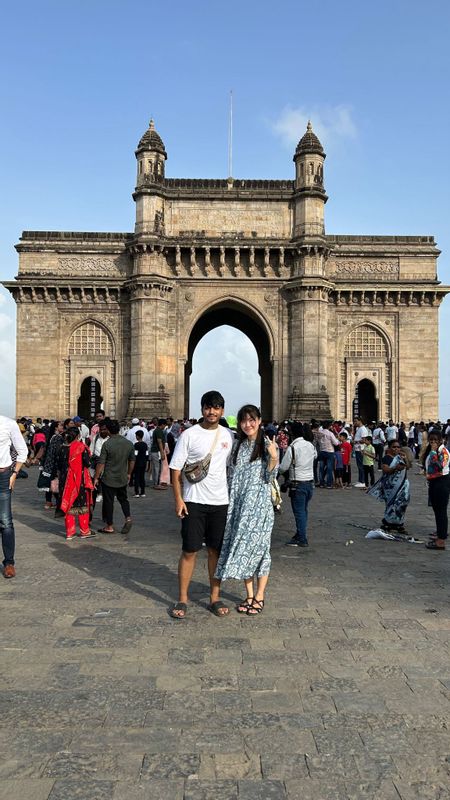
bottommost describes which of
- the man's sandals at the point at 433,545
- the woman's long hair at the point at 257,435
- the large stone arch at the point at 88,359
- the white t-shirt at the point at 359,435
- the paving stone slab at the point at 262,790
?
the man's sandals at the point at 433,545

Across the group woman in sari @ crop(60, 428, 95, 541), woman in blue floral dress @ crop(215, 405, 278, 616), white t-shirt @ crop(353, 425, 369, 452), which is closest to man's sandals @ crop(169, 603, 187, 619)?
woman in blue floral dress @ crop(215, 405, 278, 616)

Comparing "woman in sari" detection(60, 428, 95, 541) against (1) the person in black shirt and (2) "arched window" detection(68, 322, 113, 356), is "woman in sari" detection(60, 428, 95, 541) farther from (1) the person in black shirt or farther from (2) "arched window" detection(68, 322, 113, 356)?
(2) "arched window" detection(68, 322, 113, 356)

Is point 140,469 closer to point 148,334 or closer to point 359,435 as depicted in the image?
point 359,435

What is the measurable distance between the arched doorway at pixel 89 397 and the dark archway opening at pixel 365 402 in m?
13.2

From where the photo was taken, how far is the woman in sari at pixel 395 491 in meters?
10.0

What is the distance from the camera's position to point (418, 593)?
21.2 feet

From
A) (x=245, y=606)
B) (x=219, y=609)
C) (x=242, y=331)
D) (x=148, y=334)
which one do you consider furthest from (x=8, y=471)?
(x=242, y=331)

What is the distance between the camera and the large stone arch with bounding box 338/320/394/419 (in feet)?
102

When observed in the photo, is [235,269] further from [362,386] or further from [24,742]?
[24,742]

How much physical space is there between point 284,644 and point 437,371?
28.2m

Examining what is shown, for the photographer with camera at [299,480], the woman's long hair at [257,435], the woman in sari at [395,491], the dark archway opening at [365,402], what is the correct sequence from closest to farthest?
the woman's long hair at [257,435]
the photographer with camera at [299,480]
the woman in sari at [395,491]
the dark archway opening at [365,402]

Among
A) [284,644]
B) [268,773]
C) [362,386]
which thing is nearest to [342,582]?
[284,644]

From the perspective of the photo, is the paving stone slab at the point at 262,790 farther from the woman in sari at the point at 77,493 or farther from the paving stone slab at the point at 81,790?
the woman in sari at the point at 77,493

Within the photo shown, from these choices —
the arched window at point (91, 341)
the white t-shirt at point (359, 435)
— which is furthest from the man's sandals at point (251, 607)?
the arched window at point (91, 341)
